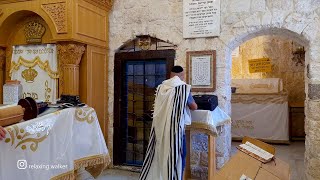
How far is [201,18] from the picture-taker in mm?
3486

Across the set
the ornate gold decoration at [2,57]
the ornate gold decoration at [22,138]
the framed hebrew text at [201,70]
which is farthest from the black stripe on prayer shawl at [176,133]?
the ornate gold decoration at [2,57]

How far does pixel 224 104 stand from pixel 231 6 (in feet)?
3.96

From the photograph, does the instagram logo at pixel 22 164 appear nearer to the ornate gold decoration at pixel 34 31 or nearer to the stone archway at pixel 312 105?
the ornate gold decoration at pixel 34 31

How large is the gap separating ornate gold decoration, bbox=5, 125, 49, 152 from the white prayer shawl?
51.6 inches

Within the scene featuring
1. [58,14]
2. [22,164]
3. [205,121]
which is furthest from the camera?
[58,14]

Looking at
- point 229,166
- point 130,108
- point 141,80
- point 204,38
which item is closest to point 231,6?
point 204,38

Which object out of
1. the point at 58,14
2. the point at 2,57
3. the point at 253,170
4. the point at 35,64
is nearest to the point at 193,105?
Result: the point at 253,170

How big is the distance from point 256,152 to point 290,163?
279 cm

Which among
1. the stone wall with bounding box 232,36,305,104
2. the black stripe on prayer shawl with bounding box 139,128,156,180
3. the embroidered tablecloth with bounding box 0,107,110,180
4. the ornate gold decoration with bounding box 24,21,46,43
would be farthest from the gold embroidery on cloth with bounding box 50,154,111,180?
the stone wall with bounding box 232,36,305,104

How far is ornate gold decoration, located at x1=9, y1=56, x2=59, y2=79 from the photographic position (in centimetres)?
356

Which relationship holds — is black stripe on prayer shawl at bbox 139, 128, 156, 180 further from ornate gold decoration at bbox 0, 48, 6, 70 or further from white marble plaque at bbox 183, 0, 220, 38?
ornate gold decoration at bbox 0, 48, 6, 70

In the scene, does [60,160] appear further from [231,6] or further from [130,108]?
[231,6]

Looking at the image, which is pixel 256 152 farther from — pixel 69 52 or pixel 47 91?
pixel 47 91

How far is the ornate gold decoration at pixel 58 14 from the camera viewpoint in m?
3.26
